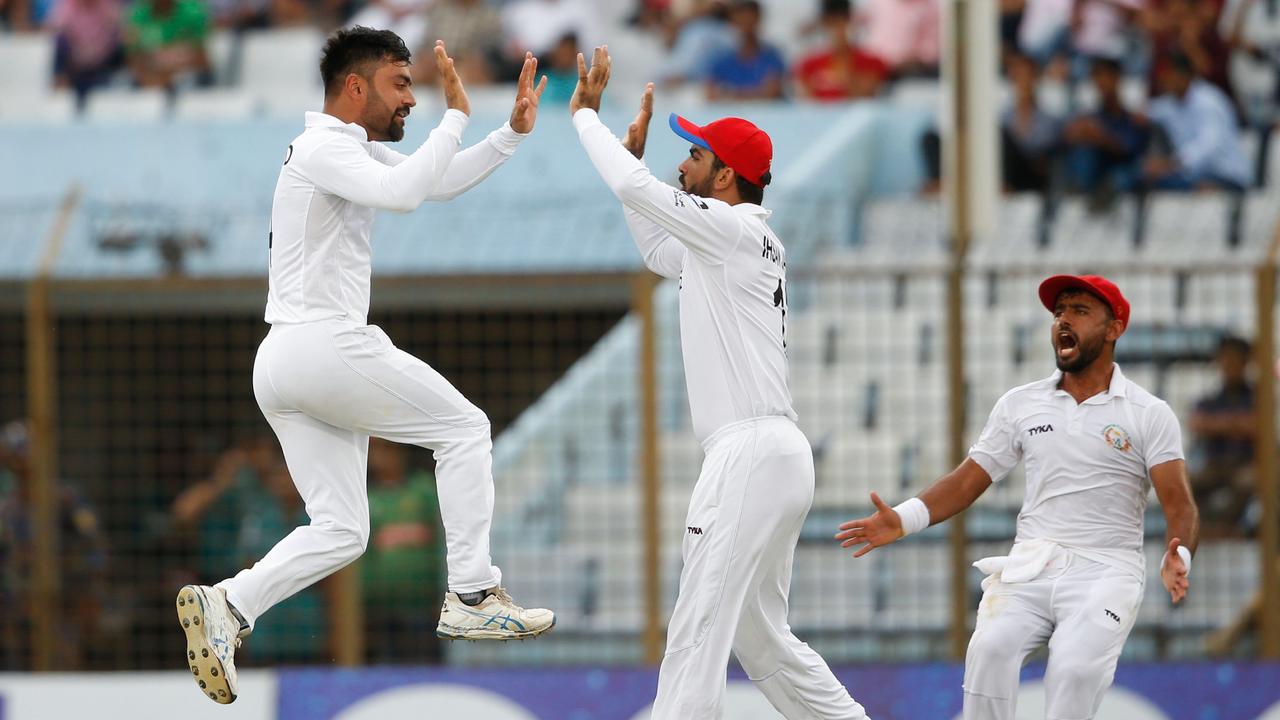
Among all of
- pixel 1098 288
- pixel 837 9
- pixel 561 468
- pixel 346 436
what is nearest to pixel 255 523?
pixel 561 468

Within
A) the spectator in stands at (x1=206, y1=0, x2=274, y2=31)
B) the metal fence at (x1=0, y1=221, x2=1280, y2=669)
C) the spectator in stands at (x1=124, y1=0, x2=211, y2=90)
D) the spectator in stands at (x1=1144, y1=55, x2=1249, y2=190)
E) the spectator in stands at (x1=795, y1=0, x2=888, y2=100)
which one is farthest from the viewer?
the spectator in stands at (x1=206, y1=0, x2=274, y2=31)

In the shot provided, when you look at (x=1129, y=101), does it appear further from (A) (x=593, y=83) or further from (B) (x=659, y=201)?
(B) (x=659, y=201)

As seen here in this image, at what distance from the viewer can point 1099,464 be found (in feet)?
24.2

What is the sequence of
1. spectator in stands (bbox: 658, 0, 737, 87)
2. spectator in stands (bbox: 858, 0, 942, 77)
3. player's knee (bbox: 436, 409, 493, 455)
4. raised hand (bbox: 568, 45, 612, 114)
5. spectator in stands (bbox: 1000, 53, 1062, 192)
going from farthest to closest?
spectator in stands (bbox: 658, 0, 737, 87) → spectator in stands (bbox: 858, 0, 942, 77) → spectator in stands (bbox: 1000, 53, 1062, 192) → raised hand (bbox: 568, 45, 612, 114) → player's knee (bbox: 436, 409, 493, 455)

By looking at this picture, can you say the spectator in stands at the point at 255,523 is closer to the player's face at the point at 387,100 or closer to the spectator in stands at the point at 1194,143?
the player's face at the point at 387,100

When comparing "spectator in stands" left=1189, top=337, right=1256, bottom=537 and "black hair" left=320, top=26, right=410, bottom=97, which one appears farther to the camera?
"spectator in stands" left=1189, top=337, right=1256, bottom=537

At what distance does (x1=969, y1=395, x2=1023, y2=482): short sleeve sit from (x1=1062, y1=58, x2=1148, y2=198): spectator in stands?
570 cm

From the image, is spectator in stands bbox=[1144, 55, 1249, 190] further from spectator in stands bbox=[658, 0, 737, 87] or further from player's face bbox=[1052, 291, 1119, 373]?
player's face bbox=[1052, 291, 1119, 373]

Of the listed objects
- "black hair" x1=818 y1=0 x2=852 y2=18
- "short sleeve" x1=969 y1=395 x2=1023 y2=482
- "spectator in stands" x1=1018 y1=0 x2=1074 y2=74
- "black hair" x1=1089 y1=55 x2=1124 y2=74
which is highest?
"black hair" x1=818 y1=0 x2=852 y2=18

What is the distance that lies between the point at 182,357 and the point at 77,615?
1.49 metres

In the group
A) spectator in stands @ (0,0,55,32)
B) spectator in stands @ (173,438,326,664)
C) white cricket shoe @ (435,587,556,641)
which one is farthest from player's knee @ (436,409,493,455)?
spectator in stands @ (0,0,55,32)

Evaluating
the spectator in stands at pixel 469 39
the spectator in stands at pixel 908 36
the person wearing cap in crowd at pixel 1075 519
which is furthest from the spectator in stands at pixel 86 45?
the person wearing cap in crowd at pixel 1075 519

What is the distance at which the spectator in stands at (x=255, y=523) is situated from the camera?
10906mm

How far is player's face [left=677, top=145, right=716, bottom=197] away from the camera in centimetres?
725
